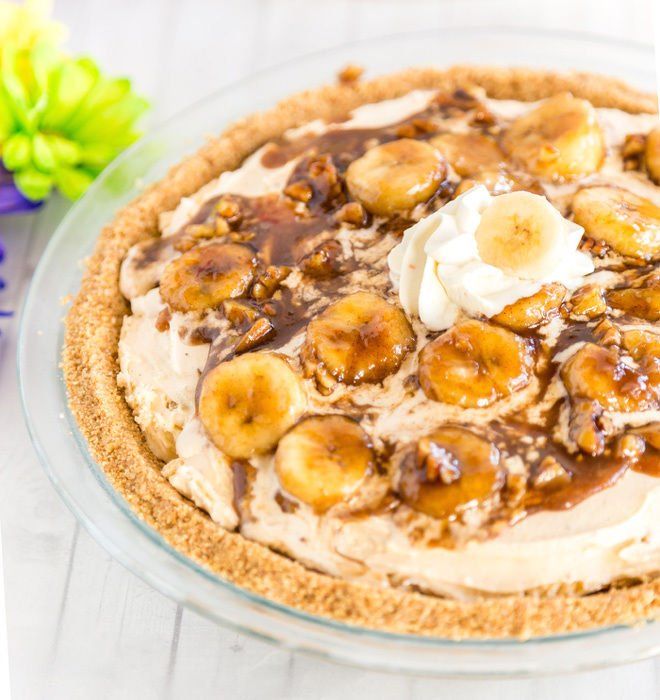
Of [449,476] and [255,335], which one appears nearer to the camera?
[449,476]

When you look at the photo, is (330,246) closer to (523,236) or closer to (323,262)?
(323,262)

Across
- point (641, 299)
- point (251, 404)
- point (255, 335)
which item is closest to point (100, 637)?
point (251, 404)

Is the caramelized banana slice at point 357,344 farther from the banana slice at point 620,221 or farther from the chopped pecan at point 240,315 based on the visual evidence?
the banana slice at point 620,221

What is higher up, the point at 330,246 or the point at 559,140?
the point at 559,140

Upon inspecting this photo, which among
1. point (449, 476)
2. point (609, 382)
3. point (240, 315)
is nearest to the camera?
point (449, 476)

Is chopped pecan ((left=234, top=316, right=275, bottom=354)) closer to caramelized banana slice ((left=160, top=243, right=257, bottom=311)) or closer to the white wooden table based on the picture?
caramelized banana slice ((left=160, top=243, right=257, bottom=311))

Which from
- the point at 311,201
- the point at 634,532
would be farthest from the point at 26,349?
the point at 634,532

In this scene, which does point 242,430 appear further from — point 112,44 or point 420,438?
point 112,44
